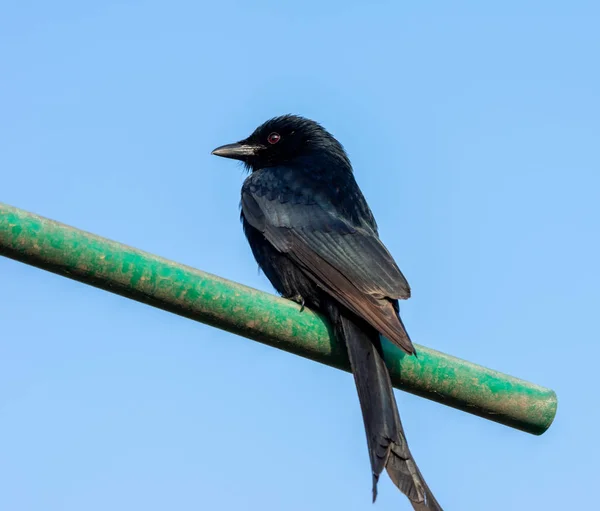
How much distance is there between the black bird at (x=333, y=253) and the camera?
3.48m

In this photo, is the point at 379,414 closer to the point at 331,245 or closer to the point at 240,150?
the point at 331,245

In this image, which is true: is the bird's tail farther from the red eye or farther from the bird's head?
the red eye

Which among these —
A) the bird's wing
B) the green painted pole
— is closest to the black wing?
the bird's wing

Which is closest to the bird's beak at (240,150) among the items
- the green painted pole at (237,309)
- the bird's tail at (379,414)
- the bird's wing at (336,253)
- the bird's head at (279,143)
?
the bird's head at (279,143)

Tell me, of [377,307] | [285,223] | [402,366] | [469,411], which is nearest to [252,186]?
[285,223]

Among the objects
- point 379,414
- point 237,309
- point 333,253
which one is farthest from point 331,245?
point 237,309

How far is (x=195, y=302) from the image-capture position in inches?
109

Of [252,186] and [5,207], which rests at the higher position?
[252,186]

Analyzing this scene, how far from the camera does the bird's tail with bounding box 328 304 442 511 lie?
311cm

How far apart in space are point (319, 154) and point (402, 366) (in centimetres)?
296

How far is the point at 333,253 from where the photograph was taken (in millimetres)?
4574

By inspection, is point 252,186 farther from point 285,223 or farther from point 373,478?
point 373,478

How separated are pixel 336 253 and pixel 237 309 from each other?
5.82 ft

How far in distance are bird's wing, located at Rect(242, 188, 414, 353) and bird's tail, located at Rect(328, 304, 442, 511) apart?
88mm
